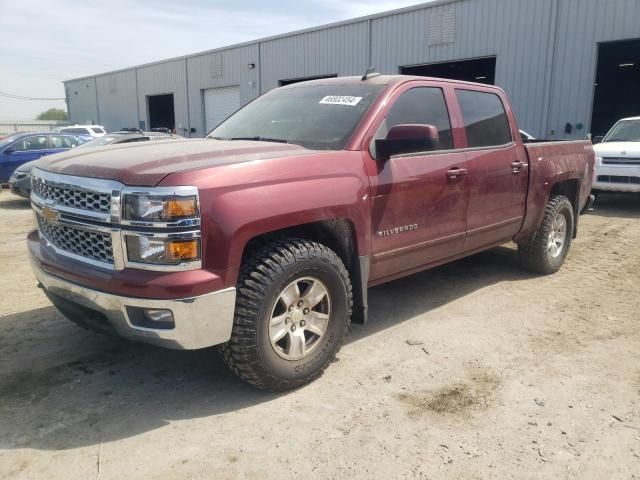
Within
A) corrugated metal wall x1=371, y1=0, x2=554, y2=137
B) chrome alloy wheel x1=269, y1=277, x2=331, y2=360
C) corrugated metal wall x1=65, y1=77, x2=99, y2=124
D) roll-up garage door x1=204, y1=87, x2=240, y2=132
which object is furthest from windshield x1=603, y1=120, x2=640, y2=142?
corrugated metal wall x1=65, y1=77, x2=99, y2=124

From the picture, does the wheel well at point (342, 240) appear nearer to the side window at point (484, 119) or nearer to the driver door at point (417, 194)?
the driver door at point (417, 194)

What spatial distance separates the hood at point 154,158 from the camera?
8.86 ft

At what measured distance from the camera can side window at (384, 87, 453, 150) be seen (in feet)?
12.5

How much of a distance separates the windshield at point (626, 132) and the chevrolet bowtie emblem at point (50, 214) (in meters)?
11.2

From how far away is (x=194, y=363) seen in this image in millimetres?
3568

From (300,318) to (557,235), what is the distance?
3806 mm

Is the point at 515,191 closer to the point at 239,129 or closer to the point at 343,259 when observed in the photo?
the point at 343,259

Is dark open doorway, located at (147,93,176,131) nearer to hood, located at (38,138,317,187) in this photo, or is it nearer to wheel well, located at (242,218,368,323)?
hood, located at (38,138,317,187)

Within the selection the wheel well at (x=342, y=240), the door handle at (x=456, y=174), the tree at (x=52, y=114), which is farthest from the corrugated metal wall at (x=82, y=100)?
the tree at (x=52, y=114)

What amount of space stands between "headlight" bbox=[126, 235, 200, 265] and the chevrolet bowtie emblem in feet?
2.22

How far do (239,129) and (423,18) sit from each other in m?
14.2

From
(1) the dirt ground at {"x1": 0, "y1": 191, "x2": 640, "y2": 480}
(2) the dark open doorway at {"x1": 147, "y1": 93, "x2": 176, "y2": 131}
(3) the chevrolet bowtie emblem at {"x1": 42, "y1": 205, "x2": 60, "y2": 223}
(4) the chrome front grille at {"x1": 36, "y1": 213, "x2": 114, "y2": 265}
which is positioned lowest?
(1) the dirt ground at {"x1": 0, "y1": 191, "x2": 640, "y2": 480}

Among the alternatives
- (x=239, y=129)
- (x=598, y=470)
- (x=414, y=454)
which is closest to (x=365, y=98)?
(x=239, y=129)

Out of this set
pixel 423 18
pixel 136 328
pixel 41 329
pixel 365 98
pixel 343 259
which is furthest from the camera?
pixel 423 18
